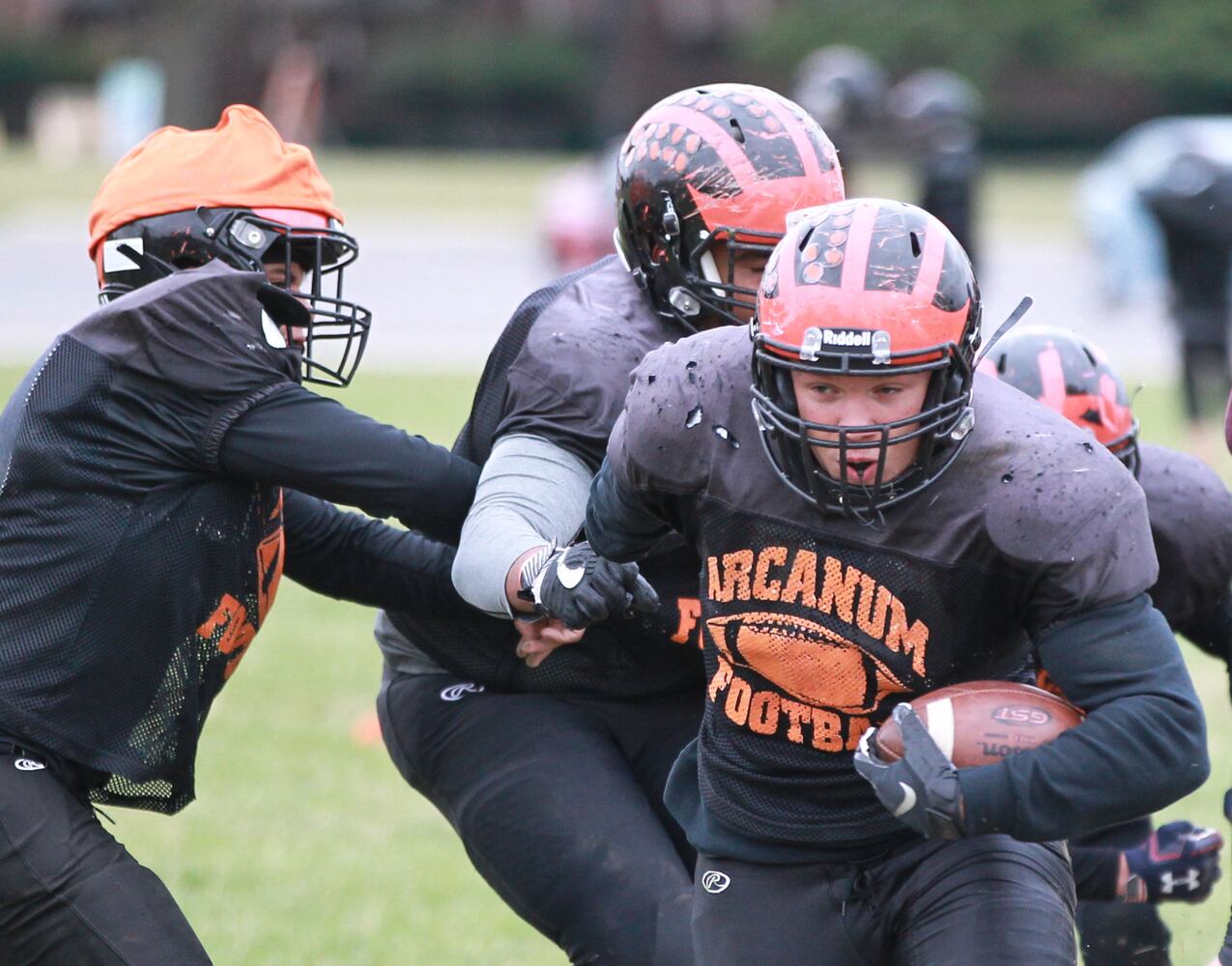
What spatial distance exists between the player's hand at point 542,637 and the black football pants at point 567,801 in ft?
0.51

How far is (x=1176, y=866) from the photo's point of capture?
3.70 m

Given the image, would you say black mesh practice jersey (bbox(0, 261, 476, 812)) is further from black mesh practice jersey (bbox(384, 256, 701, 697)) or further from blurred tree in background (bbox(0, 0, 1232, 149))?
blurred tree in background (bbox(0, 0, 1232, 149))

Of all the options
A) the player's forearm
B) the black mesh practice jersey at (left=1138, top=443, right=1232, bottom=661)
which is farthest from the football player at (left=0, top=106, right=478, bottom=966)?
the black mesh practice jersey at (left=1138, top=443, right=1232, bottom=661)

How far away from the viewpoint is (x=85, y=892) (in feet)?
10.5

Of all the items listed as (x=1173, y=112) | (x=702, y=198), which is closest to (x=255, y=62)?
(x=1173, y=112)

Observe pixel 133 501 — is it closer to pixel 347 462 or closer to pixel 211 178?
pixel 347 462

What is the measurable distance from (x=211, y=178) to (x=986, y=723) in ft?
6.42

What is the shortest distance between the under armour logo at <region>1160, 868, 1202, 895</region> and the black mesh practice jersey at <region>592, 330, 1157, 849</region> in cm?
81

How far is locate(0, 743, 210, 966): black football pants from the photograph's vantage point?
3.19m

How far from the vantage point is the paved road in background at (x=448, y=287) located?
15.4m

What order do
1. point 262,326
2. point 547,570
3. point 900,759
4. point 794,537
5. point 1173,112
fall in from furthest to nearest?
1. point 1173,112
2. point 262,326
3. point 547,570
4. point 794,537
5. point 900,759

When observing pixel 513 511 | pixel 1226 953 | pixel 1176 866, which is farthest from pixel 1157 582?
pixel 513 511

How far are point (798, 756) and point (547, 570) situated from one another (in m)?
0.53

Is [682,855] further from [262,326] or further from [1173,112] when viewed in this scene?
[1173,112]
